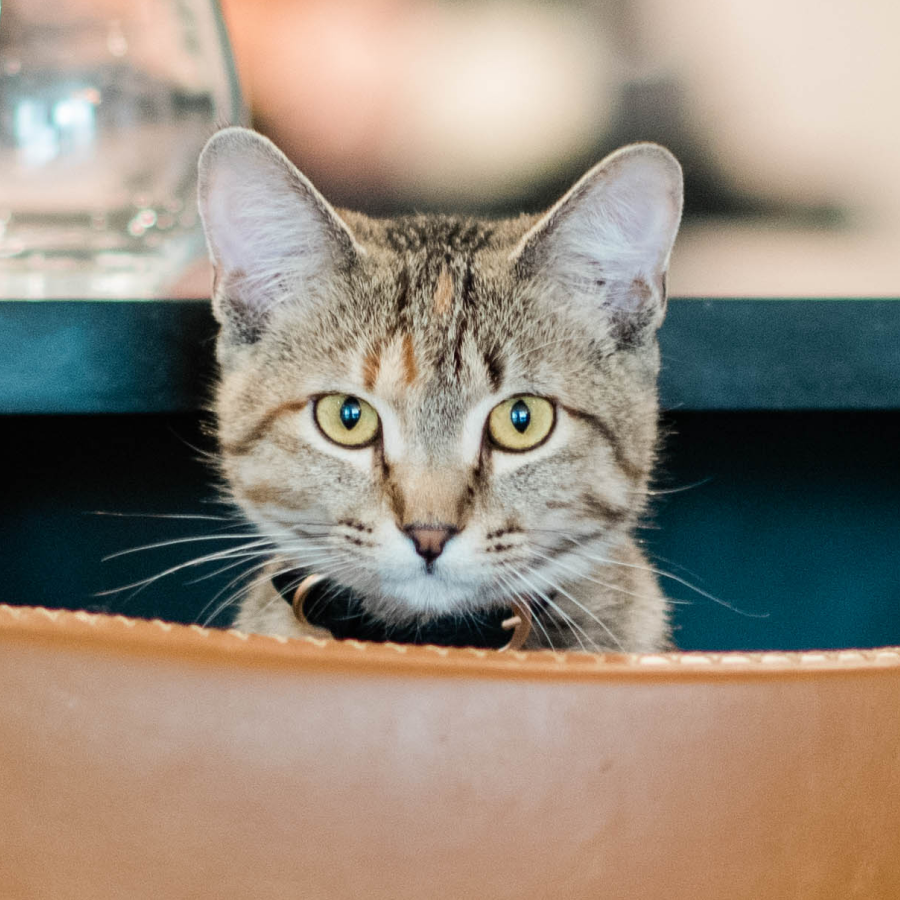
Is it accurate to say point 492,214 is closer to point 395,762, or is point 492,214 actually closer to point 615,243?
point 615,243

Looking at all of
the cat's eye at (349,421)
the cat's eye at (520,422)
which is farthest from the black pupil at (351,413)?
the cat's eye at (520,422)

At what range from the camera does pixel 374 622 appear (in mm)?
840

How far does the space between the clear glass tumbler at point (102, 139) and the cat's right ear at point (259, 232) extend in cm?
18

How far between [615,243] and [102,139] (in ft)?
2.26

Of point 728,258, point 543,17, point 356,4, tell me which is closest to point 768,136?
point 728,258

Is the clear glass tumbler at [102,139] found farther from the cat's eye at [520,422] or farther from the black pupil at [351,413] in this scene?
the cat's eye at [520,422]

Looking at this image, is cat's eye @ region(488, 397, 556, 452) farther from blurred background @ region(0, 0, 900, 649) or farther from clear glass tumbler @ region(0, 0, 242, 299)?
clear glass tumbler @ region(0, 0, 242, 299)

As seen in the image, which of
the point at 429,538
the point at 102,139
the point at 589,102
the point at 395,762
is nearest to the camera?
the point at 395,762

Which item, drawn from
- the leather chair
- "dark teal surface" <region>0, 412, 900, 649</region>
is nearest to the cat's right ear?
"dark teal surface" <region>0, 412, 900, 649</region>

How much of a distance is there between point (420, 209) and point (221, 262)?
33.2 inches

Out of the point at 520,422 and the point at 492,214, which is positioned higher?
the point at 492,214

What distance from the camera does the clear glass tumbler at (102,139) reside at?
1088 millimetres

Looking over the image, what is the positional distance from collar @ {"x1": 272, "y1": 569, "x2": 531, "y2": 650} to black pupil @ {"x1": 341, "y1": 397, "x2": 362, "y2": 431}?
0.15 metres

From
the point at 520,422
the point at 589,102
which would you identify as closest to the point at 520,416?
the point at 520,422
